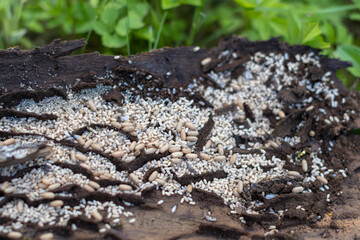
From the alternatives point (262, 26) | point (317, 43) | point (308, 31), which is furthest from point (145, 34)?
point (317, 43)

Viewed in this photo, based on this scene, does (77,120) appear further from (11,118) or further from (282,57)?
(282,57)

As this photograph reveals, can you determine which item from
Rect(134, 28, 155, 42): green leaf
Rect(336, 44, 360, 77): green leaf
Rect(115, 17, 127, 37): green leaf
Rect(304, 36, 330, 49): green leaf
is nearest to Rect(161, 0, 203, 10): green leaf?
Rect(134, 28, 155, 42): green leaf

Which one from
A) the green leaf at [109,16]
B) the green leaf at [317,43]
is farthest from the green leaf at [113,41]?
the green leaf at [317,43]

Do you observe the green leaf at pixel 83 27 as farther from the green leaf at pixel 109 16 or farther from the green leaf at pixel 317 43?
the green leaf at pixel 317 43

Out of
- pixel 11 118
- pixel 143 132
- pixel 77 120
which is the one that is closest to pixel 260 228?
pixel 143 132

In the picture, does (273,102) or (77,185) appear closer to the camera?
(77,185)
